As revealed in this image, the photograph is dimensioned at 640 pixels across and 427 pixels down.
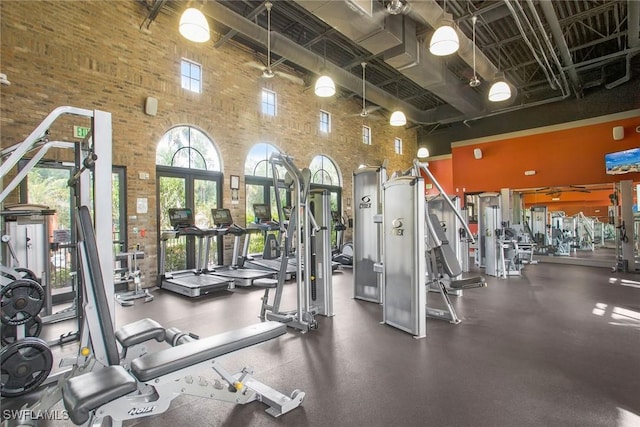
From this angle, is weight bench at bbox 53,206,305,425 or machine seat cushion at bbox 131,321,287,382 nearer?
weight bench at bbox 53,206,305,425

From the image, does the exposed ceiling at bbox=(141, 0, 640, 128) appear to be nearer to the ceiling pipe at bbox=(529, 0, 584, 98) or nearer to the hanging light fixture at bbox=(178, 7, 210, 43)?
the ceiling pipe at bbox=(529, 0, 584, 98)

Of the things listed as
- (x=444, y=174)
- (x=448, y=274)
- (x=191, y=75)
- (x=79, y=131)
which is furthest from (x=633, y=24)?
(x=79, y=131)

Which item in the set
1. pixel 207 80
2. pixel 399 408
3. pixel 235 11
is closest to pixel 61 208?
pixel 207 80

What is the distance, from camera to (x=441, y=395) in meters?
2.60

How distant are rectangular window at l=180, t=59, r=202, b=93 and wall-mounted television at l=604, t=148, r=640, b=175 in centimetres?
1069

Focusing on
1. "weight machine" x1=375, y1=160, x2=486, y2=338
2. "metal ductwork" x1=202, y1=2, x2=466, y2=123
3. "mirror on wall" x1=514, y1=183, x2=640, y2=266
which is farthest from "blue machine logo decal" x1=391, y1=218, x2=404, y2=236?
"mirror on wall" x1=514, y1=183, x2=640, y2=266

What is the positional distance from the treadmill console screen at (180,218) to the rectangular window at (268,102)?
3500mm

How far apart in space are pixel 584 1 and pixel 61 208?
1000 cm

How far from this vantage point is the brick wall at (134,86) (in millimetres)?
5223

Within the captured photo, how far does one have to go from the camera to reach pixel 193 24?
4598 mm

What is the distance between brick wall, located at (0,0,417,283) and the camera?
5.22m

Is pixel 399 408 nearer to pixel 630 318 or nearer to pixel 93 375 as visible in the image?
pixel 93 375

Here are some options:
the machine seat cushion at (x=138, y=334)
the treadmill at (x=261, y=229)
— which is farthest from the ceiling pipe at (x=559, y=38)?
the machine seat cushion at (x=138, y=334)

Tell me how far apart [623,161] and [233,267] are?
10.3 m
